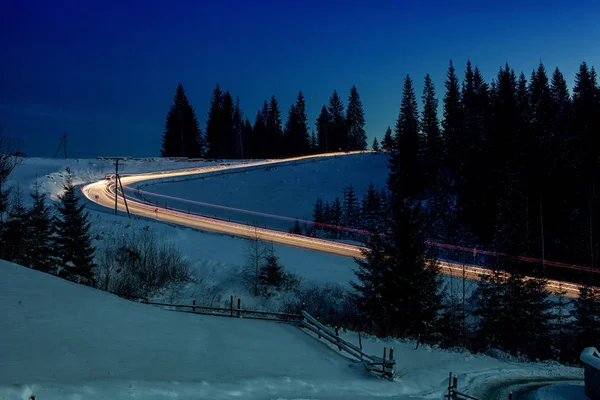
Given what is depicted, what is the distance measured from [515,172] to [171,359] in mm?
45762

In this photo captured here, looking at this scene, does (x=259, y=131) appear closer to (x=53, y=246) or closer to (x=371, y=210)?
(x=371, y=210)

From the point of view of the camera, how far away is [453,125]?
64.9 m

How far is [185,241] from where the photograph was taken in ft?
115

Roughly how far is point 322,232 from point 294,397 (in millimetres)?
44167

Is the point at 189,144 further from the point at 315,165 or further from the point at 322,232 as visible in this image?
the point at 322,232

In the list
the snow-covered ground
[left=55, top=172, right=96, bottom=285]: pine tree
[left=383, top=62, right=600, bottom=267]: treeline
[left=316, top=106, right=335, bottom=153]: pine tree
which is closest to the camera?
the snow-covered ground

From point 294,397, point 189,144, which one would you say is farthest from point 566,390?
point 189,144

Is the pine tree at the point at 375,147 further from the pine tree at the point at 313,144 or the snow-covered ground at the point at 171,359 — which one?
the snow-covered ground at the point at 171,359

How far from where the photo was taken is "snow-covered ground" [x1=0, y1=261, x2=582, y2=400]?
28.2 ft

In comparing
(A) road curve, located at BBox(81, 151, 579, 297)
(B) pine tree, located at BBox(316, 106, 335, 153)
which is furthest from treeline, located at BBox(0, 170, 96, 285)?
(B) pine tree, located at BBox(316, 106, 335, 153)

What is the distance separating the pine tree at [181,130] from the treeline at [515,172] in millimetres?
47665

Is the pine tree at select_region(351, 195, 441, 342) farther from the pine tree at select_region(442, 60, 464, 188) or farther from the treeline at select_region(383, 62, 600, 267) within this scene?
the pine tree at select_region(442, 60, 464, 188)

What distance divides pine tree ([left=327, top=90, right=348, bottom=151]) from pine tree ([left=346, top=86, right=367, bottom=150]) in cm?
208

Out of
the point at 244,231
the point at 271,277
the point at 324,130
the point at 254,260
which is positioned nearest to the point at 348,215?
the point at 244,231
